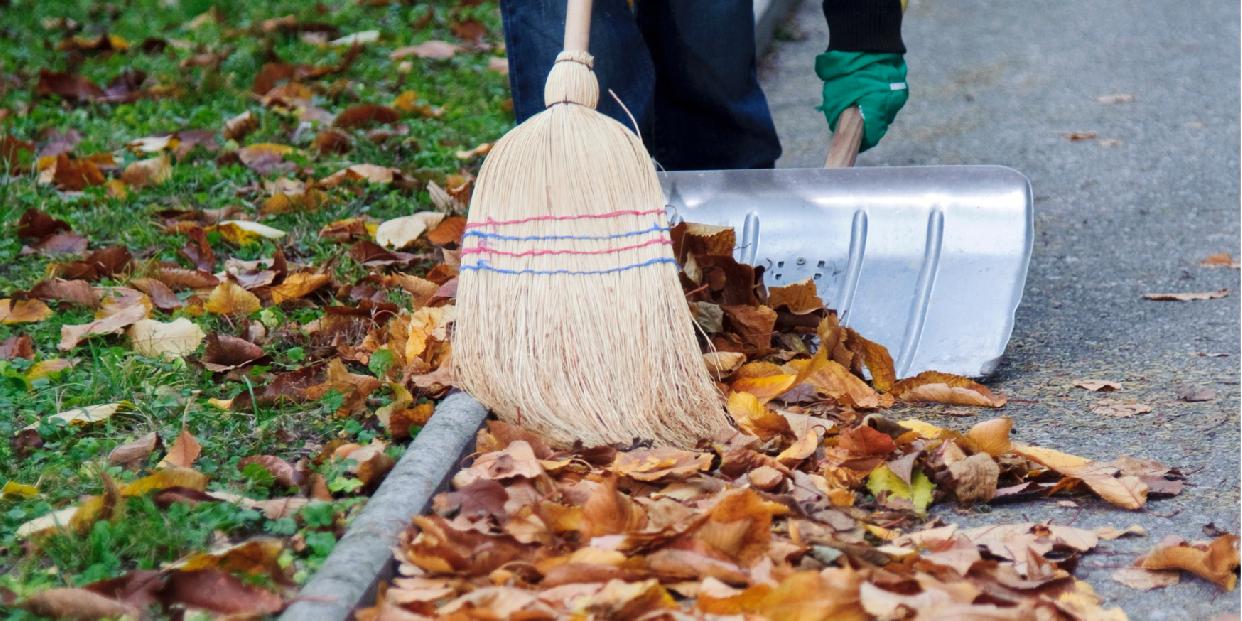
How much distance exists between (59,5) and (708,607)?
4.76 metres

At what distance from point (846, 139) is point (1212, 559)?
1.31 meters

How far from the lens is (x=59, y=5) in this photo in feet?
17.6

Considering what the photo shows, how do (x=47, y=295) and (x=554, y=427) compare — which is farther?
(x=47, y=295)

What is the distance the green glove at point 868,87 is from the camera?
2.71 metres

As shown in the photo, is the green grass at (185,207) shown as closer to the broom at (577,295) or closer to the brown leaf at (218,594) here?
the brown leaf at (218,594)

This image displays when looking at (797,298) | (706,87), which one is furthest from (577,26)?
(706,87)

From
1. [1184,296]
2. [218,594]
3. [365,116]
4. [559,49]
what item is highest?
[559,49]

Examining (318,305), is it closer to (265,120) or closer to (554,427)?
(554,427)

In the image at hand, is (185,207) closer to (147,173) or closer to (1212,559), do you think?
(147,173)

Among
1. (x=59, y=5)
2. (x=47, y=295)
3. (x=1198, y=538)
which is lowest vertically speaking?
(x=1198, y=538)

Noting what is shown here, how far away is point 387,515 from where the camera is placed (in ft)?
5.49

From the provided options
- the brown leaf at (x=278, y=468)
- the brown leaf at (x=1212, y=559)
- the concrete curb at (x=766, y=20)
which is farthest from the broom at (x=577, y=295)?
the concrete curb at (x=766, y=20)

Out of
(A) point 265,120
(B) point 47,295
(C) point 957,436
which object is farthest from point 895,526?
(A) point 265,120

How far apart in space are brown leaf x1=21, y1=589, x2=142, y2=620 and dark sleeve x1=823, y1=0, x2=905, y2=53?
1790 millimetres
